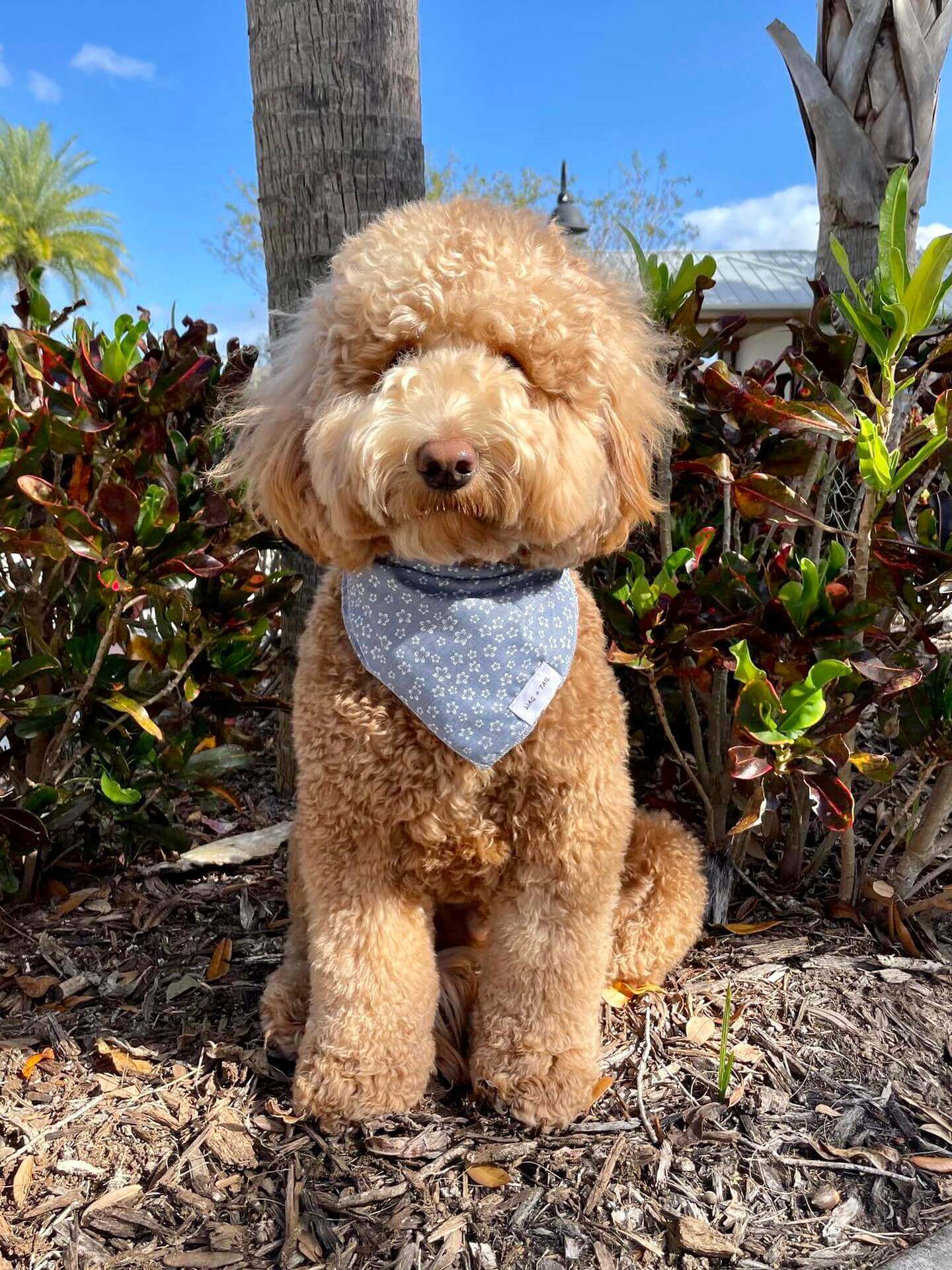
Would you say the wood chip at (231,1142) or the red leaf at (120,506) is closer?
the wood chip at (231,1142)

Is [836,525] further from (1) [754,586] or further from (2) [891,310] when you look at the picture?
(2) [891,310]

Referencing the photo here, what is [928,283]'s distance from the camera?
2002mm

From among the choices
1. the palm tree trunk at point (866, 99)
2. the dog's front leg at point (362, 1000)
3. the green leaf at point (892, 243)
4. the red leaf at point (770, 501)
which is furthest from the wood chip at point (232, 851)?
the palm tree trunk at point (866, 99)

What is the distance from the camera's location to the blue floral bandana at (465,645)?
1.91 m

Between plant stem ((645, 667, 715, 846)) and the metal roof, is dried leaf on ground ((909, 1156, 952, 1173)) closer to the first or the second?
plant stem ((645, 667, 715, 846))

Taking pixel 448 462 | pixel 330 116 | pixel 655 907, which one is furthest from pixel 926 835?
pixel 330 116

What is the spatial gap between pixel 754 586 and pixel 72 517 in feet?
5.67

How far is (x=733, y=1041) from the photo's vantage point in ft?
7.73

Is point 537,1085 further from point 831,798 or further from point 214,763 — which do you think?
point 214,763

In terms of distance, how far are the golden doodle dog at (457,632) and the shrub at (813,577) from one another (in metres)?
0.31

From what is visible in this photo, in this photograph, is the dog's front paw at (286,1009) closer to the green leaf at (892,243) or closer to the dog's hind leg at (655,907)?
the dog's hind leg at (655,907)

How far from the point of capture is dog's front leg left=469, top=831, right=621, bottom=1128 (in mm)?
2080

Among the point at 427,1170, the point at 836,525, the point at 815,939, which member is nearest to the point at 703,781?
the point at 815,939

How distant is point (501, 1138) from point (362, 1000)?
434mm
